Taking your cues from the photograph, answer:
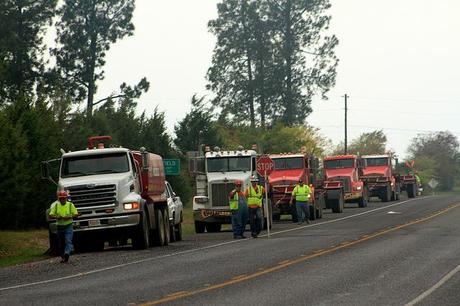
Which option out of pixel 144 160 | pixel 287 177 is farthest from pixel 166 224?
pixel 287 177

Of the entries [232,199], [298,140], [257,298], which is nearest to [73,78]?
[298,140]

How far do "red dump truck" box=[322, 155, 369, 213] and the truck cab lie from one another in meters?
15.1

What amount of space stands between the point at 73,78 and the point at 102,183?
41917mm

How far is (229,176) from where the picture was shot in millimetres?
38281

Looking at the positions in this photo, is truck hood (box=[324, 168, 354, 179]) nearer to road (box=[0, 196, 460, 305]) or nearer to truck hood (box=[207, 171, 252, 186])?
truck hood (box=[207, 171, 252, 186])

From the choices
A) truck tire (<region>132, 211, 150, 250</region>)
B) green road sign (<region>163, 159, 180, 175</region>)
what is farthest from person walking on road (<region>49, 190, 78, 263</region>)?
green road sign (<region>163, 159, 180, 175</region>)

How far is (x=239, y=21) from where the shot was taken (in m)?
92.9

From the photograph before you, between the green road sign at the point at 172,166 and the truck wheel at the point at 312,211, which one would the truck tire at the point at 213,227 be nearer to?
the green road sign at the point at 172,166

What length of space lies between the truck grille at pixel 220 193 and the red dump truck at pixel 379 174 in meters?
27.3

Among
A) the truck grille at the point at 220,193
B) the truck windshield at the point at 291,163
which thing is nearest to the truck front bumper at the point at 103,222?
the truck grille at the point at 220,193

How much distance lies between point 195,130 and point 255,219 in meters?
34.7

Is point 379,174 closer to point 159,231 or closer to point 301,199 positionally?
point 301,199

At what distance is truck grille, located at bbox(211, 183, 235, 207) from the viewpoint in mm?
38281

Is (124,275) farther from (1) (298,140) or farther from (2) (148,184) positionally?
Result: (1) (298,140)
